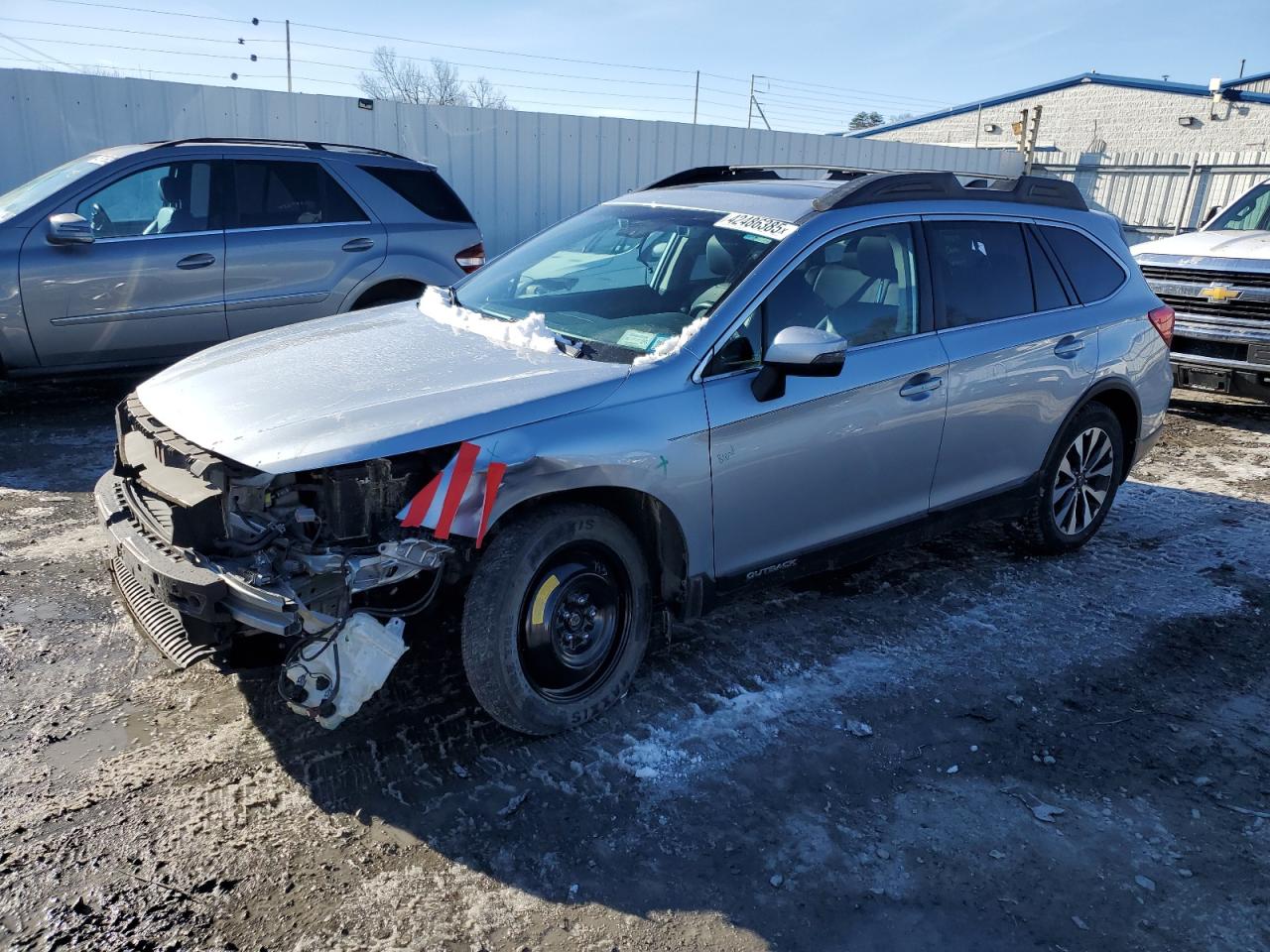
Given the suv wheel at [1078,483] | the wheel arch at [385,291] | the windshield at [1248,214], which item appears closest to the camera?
the suv wheel at [1078,483]

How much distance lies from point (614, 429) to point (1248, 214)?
31.3 ft

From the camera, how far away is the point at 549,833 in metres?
2.96

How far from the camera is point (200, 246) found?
6953 mm

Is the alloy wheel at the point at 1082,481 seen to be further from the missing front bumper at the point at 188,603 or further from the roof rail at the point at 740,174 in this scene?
the missing front bumper at the point at 188,603

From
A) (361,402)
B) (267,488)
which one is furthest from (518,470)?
(267,488)

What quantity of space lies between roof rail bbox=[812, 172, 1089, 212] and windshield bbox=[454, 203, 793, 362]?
15.2 inches

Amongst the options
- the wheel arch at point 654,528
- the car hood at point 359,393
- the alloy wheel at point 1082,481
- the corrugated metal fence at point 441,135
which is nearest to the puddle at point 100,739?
the car hood at point 359,393

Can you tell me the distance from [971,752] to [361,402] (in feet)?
8.10

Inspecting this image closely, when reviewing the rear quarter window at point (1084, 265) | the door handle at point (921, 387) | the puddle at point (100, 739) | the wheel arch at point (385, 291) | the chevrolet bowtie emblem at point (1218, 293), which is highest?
the rear quarter window at point (1084, 265)

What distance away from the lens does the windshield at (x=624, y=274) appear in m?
3.72

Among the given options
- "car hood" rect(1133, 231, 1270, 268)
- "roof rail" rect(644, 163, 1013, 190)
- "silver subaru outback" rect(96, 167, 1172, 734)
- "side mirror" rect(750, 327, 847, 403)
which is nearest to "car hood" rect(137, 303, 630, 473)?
"silver subaru outback" rect(96, 167, 1172, 734)

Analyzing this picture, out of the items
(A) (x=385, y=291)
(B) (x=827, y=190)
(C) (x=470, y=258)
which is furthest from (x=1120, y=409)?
(A) (x=385, y=291)

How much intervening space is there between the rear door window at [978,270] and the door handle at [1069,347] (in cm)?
24

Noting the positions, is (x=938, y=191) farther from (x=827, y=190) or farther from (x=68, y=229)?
(x=68, y=229)
